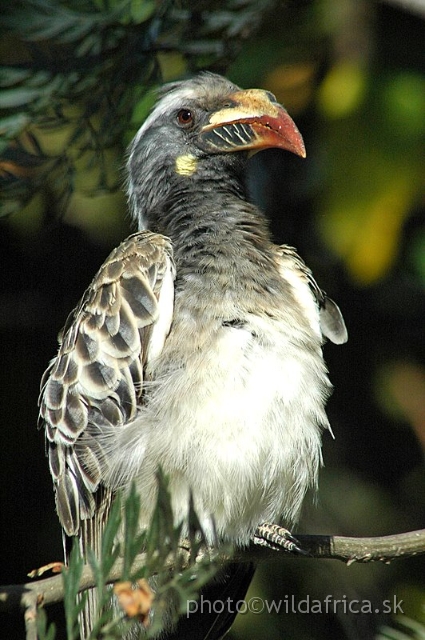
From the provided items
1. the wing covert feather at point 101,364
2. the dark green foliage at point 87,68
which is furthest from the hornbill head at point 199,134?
the wing covert feather at point 101,364

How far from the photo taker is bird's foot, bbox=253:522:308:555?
2.19m

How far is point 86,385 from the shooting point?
2.32m

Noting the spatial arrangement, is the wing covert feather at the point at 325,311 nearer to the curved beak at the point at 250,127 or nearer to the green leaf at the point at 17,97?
the curved beak at the point at 250,127

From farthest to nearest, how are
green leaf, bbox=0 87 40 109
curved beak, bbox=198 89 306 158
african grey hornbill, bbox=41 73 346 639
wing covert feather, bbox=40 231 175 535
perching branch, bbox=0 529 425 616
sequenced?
1. green leaf, bbox=0 87 40 109
2. curved beak, bbox=198 89 306 158
3. wing covert feather, bbox=40 231 175 535
4. african grey hornbill, bbox=41 73 346 639
5. perching branch, bbox=0 529 425 616

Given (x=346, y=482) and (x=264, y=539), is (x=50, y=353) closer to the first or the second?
(x=346, y=482)

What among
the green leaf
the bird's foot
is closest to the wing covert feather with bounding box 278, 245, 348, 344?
the bird's foot

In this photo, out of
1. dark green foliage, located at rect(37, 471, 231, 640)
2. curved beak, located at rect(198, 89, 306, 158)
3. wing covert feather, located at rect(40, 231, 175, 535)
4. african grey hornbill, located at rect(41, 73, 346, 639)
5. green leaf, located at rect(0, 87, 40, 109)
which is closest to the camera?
dark green foliage, located at rect(37, 471, 231, 640)

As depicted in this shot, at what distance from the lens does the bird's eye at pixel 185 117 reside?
2.72 meters

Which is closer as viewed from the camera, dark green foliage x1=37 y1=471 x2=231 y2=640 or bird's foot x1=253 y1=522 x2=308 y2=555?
dark green foliage x1=37 y1=471 x2=231 y2=640

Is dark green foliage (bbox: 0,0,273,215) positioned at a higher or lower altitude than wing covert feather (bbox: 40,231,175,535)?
higher

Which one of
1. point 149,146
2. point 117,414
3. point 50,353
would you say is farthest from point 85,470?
point 50,353

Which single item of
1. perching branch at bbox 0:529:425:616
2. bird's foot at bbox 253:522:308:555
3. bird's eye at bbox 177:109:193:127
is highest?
bird's eye at bbox 177:109:193:127

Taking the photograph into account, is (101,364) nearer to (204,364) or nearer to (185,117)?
(204,364)

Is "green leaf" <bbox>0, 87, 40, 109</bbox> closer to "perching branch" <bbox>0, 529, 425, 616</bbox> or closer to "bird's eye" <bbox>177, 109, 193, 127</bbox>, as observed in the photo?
"bird's eye" <bbox>177, 109, 193, 127</bbox>
